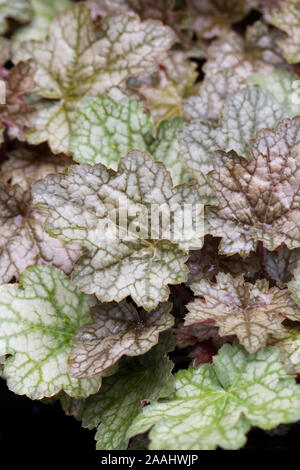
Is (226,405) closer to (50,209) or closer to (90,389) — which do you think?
(90,389)

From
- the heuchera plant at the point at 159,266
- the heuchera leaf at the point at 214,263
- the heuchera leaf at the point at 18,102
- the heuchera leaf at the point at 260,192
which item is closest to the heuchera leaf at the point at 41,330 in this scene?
the heuchera plant at the point at 159,266

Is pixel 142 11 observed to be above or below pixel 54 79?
above

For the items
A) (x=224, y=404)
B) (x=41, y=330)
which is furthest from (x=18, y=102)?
(x=224, y=404)

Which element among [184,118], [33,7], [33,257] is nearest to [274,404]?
[33,257]

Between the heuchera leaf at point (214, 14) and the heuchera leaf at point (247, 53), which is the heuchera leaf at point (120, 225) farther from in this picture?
the heuchera leaf at point (214, 14)

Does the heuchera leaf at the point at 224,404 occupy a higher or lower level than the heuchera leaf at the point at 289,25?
lower

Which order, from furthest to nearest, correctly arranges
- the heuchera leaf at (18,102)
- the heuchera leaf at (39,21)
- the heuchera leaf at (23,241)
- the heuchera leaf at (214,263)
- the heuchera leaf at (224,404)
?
the heuchera leaf at (39,21) → the heuchera leaf at (18,102) → the heuchera leaf at (23,241) → the heuchera leaf at (214,263) → the heuchera leaf at (224,404)

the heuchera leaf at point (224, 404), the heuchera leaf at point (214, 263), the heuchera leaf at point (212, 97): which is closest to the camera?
the heuchera leaf at point (224, 404)

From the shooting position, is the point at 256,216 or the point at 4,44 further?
the point at 4,44
